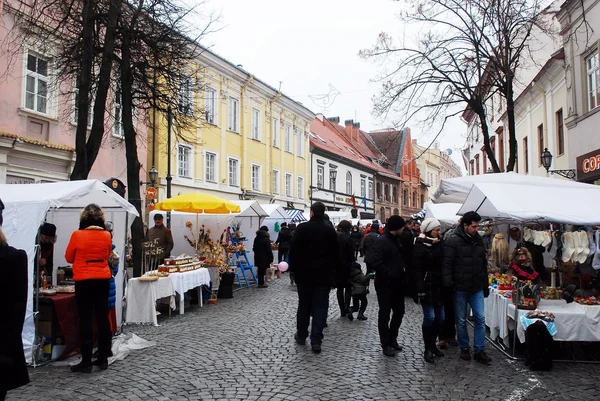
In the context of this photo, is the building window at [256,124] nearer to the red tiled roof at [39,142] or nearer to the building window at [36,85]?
the red tiled roof at [39,142]

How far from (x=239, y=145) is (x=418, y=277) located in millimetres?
24073

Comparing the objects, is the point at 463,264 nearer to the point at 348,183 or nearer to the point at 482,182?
the point at 482,182

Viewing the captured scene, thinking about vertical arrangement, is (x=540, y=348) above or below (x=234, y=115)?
below

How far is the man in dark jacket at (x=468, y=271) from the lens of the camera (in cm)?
667

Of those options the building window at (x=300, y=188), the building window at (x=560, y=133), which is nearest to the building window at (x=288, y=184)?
the building window at (x=300, y=188)

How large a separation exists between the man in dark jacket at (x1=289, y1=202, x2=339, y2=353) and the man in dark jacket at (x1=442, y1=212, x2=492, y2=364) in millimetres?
1540

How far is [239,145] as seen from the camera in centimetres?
2997

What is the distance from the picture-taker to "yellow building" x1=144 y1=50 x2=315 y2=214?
79.2 ft

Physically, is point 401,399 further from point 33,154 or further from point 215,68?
point 215,68

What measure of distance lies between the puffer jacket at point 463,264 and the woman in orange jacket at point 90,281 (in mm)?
4162

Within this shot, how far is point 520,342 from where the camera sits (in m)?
7.09

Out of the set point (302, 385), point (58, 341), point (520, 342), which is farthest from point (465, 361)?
point (58, 341)

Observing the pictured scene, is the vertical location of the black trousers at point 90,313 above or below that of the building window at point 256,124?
below

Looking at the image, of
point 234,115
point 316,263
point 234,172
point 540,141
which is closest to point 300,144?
point 234,115
